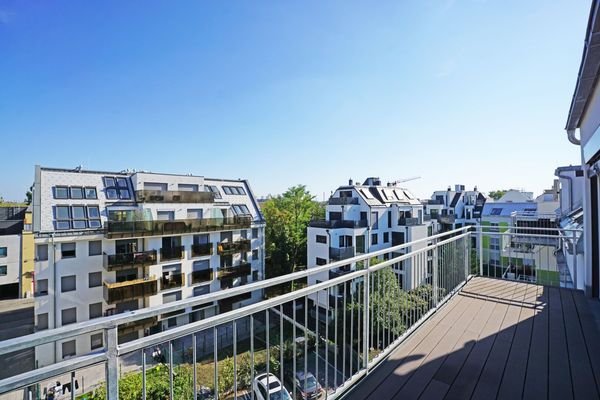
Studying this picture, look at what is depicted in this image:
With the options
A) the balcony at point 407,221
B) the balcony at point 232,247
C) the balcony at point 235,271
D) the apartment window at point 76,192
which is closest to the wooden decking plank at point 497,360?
the balcony at point 232,247

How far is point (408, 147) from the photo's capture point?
45.3ft

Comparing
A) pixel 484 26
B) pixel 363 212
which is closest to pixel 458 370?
pixel 484 26

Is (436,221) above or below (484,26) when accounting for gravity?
below

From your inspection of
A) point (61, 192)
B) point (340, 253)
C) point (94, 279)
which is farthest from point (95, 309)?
point (340, 253)

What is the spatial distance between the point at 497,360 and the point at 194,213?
51.4 ft

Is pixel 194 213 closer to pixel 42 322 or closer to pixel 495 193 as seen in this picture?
pixel 42 322

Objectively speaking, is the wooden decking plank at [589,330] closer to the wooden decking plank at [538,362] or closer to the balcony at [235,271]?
the wooden decking plank at [538,362]

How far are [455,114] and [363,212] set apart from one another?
10.7 meters

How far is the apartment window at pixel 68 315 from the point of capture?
11992 millimetres

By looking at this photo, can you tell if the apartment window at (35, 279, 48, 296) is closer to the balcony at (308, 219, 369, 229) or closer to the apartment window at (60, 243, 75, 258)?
the apartment window at (60, 243, 75, 258)

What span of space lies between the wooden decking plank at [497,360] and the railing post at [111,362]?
7.78ft

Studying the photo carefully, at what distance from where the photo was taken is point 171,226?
14.4 meters

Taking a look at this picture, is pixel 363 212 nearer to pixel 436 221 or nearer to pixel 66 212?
pixel 436 221

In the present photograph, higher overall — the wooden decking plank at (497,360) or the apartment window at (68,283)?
the wooden decking plank at (497,360)
